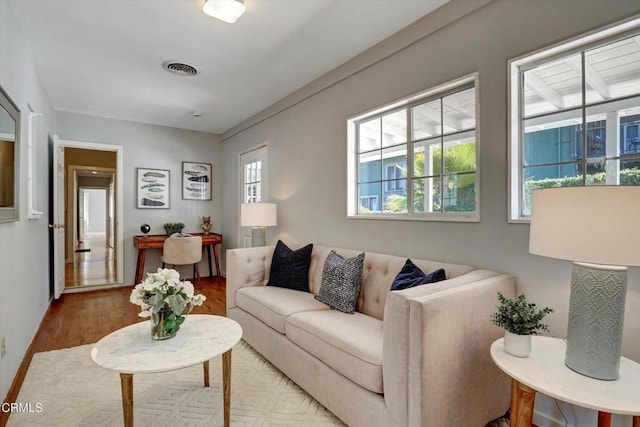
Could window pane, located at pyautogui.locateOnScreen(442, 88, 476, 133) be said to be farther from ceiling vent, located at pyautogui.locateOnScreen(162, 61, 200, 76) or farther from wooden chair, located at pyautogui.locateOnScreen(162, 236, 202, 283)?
wooden chair, located at pyautogui.locateOnScreen(162, 236, 202, 283)

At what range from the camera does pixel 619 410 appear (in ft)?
3.31

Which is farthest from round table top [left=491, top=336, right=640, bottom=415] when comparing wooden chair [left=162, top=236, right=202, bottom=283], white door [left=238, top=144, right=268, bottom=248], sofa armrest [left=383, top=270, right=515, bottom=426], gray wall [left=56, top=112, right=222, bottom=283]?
gray wall [left=56, top=112, right=222, bottom=283]

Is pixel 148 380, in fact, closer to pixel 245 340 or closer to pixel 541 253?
pixel 245 340

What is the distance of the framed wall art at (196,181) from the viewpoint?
534cm

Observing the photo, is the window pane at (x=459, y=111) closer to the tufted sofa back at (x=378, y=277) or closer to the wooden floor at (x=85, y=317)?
the tufted sofa back at (x=378, y=277)

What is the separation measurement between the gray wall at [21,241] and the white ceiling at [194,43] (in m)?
0.24

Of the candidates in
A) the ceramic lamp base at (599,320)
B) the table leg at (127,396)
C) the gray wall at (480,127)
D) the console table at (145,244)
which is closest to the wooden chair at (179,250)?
the console table at (145,244)

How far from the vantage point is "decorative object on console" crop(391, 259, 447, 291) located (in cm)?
181

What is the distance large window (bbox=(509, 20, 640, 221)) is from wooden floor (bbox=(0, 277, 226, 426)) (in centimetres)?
323

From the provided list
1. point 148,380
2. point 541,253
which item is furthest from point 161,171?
point 541,253

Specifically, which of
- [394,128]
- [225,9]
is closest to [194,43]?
[225,9]

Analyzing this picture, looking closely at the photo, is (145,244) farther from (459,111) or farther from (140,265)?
(459,111)

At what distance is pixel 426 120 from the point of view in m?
2.43

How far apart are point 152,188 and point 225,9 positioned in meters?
3.70
